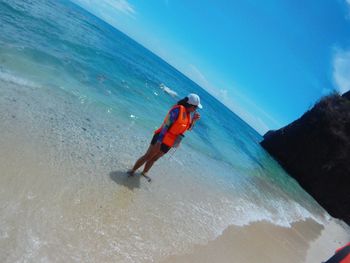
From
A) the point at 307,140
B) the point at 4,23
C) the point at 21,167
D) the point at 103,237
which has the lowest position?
the point at 4,23

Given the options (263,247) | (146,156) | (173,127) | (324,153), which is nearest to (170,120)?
(173,127)

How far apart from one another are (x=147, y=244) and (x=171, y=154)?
4.74m

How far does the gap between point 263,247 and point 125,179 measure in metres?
→ 3.11

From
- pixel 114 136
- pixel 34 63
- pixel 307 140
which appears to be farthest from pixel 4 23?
pixel 307 140

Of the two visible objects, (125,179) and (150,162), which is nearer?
(125,179)

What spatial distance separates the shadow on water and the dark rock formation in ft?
80.8

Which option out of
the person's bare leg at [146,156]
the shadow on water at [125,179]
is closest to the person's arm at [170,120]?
the person's bare leg at [146,156]

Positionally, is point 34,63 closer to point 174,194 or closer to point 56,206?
point 174,194

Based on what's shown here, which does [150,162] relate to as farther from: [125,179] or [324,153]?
[324,153]

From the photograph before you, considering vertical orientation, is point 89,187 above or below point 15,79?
above

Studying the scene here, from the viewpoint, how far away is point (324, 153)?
33.7 m

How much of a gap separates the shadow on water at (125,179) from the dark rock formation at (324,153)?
24.6 meters

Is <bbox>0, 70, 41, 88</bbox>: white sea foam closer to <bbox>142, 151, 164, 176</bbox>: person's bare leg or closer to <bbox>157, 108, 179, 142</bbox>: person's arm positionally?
<bbox>142, 151, 164, 176</bbox>: person's bare leg

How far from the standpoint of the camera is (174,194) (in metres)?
6.48
